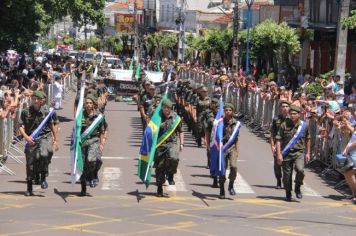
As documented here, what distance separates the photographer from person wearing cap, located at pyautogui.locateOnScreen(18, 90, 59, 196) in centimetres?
1480

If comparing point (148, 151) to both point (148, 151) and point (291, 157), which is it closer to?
point (148, 151)

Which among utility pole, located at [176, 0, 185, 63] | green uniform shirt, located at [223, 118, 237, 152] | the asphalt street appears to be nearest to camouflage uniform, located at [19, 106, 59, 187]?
the asphalt street

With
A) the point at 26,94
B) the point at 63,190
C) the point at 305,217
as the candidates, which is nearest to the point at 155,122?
the point at 63,190

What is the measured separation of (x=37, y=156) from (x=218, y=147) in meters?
3.05

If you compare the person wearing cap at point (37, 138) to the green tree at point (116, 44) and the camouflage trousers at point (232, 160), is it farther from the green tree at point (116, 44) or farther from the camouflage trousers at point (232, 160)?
the green tree at point (116, 44)

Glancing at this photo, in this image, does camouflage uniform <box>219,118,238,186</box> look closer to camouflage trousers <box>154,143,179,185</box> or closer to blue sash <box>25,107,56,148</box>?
camouflage trousers <box>154,143,179,185</box>

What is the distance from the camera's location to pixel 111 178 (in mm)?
17516

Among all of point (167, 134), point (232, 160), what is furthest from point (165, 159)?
point (232, 160)

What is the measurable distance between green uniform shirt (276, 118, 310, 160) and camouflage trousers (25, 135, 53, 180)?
387 centimetres

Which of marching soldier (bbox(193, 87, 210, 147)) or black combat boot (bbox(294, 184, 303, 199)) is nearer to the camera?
black combat boot (bbox(294, 184, 303, 199))

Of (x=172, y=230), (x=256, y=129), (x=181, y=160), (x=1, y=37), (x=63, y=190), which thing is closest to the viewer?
(x=172, y=230)

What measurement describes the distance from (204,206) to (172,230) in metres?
2.32

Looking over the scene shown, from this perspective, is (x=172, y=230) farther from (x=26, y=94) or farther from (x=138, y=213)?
(x=26, y=94)

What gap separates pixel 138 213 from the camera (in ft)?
44.3
